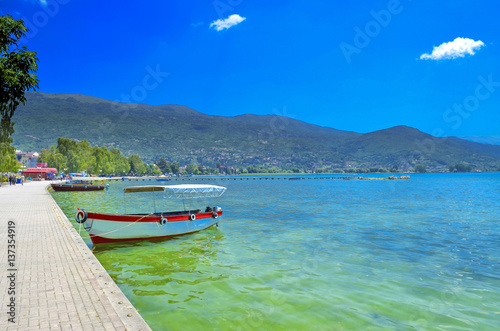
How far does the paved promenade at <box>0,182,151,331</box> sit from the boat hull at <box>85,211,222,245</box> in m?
3.06

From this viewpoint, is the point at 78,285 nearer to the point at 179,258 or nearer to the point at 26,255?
the point at 26,255

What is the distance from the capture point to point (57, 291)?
7.73 meters

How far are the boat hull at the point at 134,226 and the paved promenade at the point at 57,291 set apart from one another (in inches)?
121

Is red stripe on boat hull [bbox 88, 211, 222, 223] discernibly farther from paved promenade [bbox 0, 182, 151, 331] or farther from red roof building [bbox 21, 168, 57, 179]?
red roof building [bbox 21, 168, 57, 179]

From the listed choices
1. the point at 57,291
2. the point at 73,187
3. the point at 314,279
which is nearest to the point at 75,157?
the point at 73,187

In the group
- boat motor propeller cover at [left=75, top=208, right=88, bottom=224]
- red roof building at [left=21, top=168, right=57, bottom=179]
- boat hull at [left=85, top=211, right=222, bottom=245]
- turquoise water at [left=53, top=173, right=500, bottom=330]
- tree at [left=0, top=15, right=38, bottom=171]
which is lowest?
turquoise water at [left=53, top=173, right=500, bottom=330]

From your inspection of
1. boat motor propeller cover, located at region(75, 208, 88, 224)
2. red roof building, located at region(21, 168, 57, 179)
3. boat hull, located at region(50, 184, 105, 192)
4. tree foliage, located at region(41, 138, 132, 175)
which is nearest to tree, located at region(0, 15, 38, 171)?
boat motor propeller cover, located at region(75, 208, 88, 224)

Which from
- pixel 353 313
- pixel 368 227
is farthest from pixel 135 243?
pixel 368 227

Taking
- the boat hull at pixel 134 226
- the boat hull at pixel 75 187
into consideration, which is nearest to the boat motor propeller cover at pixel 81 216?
the boat hull at pixel 134 226

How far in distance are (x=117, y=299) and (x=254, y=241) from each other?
1279 centimetres

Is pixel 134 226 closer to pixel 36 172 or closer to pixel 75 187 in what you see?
pixel 75 187

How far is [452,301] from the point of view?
401 inches

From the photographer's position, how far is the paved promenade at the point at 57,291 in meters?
6.02

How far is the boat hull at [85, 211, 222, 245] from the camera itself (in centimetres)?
1719
